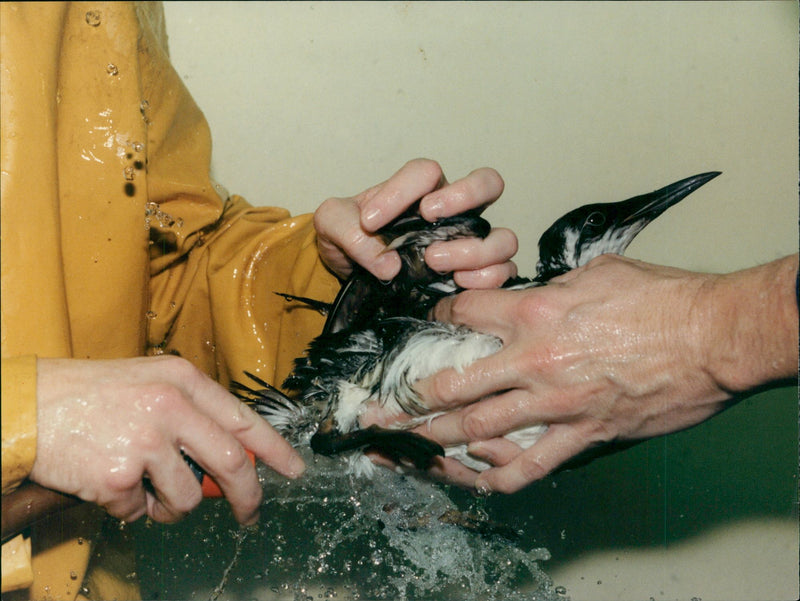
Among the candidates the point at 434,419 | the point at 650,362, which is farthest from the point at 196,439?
the point at 650,362

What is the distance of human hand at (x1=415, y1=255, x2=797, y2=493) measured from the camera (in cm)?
103

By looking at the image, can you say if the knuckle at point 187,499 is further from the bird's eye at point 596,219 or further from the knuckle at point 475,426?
the bird's eye at point 596,219

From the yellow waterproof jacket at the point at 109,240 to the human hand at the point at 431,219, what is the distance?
0.74 ft

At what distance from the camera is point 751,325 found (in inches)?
40.0

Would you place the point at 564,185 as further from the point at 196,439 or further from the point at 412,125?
the point at 196,439

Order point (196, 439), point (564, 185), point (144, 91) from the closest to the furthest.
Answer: point (196, 439)
point (144, 91)
point (564, 185)

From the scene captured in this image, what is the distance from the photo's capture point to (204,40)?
7.73 ft

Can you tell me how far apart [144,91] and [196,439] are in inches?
32.5

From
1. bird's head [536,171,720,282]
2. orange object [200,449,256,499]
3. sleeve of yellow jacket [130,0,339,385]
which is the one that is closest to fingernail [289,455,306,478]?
orange object [200,449,256,499]

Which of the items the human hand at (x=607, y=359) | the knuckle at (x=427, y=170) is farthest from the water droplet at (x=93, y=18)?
the human hand at (x=607, y=359)

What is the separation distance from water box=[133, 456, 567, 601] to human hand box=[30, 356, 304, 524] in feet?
1.27

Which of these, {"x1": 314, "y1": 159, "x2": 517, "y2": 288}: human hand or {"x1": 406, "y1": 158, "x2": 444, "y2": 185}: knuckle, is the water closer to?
{"x1": 314, "y1": 159, "x2": 517, "y2": 288}: human hand

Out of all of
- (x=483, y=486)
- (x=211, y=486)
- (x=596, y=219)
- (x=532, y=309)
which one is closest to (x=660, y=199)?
(x=596, y=219)

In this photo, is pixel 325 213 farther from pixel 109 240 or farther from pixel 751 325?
pixel 751 325
